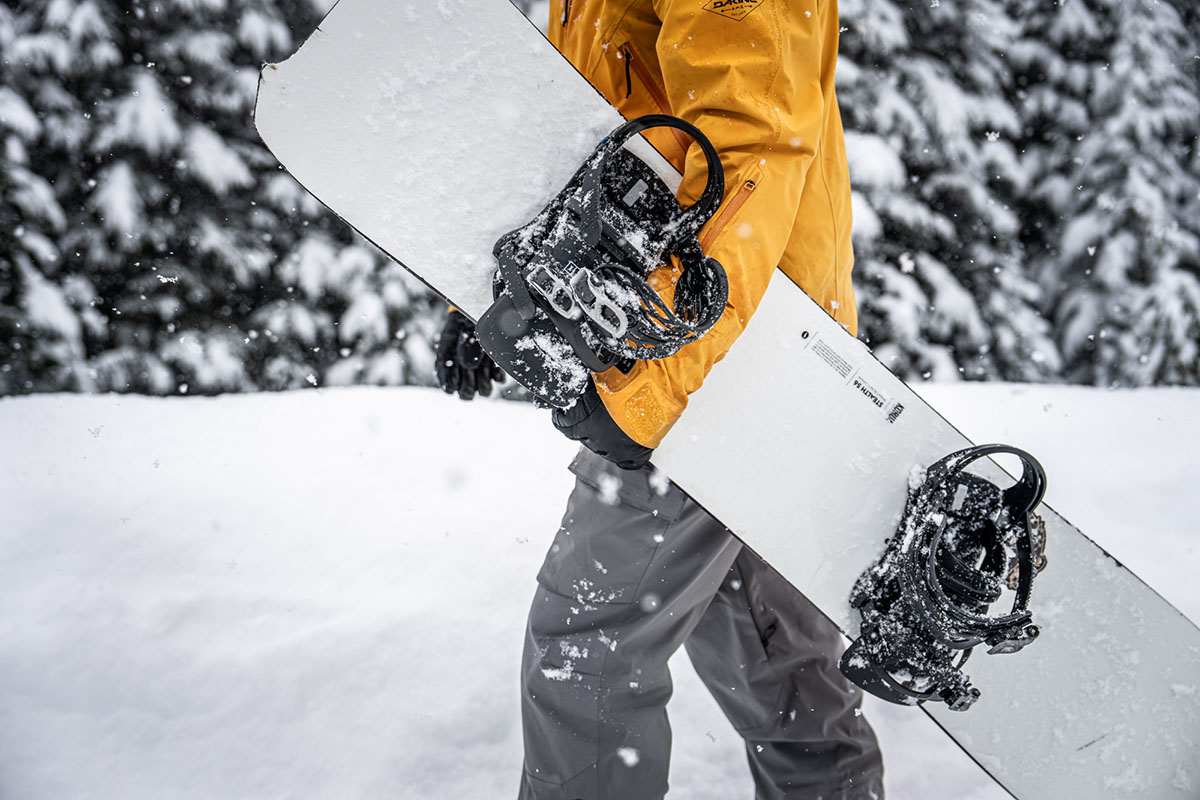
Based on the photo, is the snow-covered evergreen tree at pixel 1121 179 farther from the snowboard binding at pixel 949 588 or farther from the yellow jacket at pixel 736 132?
the yellow jacket at pixel 736 132

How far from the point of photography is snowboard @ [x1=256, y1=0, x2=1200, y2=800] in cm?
114

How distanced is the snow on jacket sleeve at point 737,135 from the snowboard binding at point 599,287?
4 centimetres

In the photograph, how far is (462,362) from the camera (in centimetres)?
164

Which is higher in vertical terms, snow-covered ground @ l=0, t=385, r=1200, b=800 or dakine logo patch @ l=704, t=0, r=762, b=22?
dakine logo patch @ l=704, t=0, r=762, b=22

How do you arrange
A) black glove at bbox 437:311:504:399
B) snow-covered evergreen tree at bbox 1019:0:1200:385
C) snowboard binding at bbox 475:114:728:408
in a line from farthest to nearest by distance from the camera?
1. snow-covered evergreen tree at bbox 1019:0:1200:385
2. black glove at bbox 437:311:504:399
3. snowboard binding at bbox 475:114:728:408

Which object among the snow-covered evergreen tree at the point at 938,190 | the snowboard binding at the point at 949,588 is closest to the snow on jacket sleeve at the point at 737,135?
the snowboard binding at the point at 949,588

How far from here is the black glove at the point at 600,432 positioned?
0.98 metres

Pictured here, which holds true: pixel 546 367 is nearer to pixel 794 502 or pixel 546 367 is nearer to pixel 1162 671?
pixel 794 502

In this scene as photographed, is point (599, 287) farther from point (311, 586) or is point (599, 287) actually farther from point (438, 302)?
point (438, 302)

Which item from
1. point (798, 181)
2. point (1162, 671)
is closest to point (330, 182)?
point (798, 181)

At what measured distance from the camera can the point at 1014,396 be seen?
3.15 meters

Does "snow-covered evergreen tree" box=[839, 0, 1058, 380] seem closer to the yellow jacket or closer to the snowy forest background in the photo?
the snowy forest background

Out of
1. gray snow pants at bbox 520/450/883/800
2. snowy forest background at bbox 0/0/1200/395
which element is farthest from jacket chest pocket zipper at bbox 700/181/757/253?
snowy forest background at bbox 0/0/1200/395

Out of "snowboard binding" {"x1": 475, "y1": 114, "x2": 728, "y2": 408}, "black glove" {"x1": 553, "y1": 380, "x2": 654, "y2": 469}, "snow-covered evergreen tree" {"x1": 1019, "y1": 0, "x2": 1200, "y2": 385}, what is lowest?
"snow-covered evergreen tree" {"x1": 1019, "y1": 0, "x2": 1200, "y2": 385}
